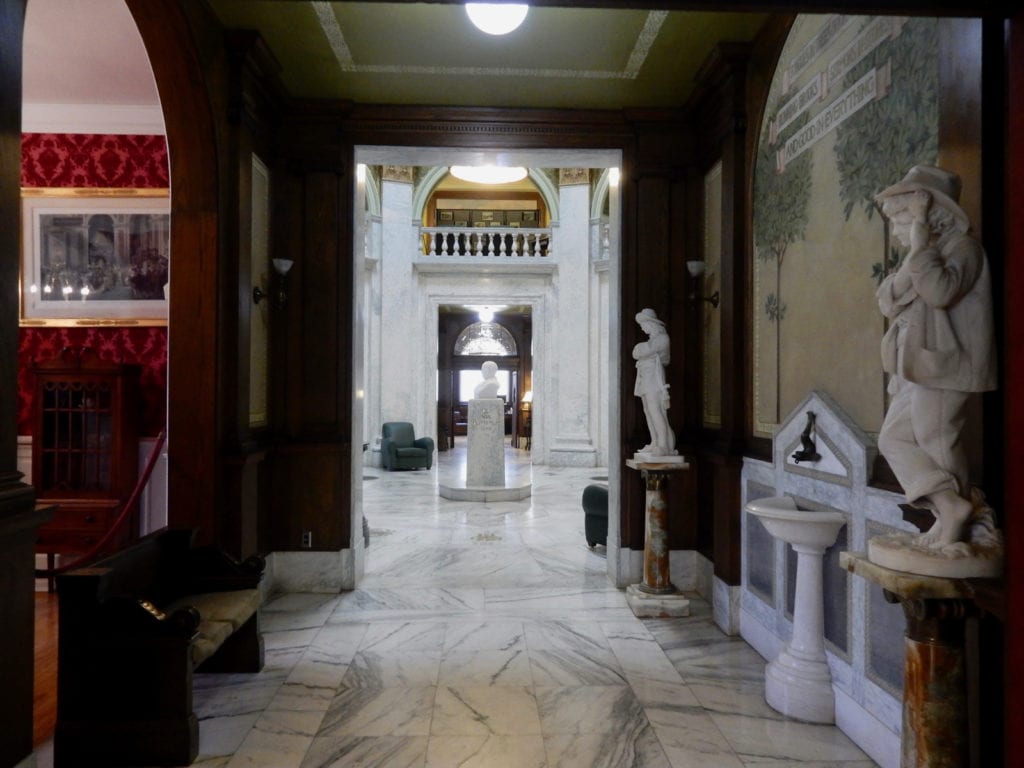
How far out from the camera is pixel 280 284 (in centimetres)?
506

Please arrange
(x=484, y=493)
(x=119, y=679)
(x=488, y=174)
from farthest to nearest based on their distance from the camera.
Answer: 1. (x=488, y=174)
2. (x=484, y=493)
3. (x=119, y=679)

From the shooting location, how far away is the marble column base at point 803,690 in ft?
10.4

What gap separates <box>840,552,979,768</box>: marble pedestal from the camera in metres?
1.98

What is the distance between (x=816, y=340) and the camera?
3.47 meters

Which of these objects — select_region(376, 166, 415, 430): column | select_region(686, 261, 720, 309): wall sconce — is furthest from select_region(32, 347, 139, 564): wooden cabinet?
select_region(376, 166, 415, 430): column

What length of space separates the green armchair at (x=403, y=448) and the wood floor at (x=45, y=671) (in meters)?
7.78

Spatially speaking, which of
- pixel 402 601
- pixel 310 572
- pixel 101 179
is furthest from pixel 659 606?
pixel 101 179

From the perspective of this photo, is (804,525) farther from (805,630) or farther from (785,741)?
(785,741)

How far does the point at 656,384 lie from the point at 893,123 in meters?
2.36

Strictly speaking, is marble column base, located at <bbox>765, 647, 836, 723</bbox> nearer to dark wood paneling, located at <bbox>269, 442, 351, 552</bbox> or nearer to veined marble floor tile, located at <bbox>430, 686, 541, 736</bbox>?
veined marble floor tile, located at <bbox>430, 686, 541, 736</bbox>

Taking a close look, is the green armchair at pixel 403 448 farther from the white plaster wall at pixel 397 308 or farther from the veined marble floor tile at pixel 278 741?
the veined marble floor tile at pixel 278 741

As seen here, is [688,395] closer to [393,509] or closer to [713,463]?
[713,463]

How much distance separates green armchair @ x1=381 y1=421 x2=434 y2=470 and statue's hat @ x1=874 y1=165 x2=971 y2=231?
1132cm

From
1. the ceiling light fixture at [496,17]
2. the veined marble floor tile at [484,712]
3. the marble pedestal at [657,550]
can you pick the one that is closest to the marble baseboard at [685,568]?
the marble pedestal at [657,550]
